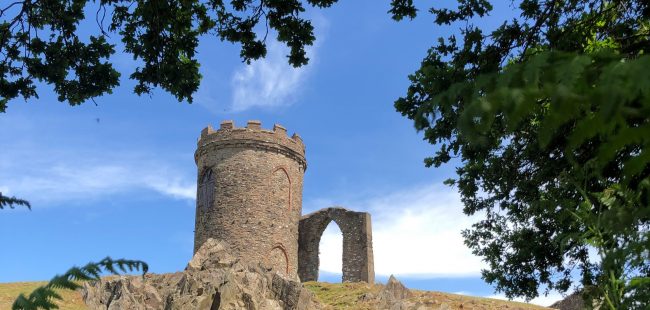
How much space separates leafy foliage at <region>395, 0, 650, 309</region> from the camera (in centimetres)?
225

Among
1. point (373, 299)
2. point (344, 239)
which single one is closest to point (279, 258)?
point (344, 239)

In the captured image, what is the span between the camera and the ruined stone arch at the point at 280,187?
33.2m

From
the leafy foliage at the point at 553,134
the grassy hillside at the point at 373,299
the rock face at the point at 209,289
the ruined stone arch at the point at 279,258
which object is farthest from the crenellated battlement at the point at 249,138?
the leafy foliage at the point at 553,134

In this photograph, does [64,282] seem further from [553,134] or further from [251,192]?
[251,192]

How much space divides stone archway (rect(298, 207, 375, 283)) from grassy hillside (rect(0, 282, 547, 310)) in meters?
4.24

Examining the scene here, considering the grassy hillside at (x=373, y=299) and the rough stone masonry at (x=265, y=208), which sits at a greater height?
the rough stone masonry at (x=265, y=208)

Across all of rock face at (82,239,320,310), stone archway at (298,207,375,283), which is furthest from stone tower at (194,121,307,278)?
rock face at (82,239,320,310)

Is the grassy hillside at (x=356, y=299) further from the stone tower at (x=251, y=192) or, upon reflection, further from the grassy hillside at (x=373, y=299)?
the stone tower at (x=251, y=192)

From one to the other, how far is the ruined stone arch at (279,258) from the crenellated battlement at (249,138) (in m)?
5.11

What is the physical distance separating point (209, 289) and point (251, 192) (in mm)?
11093

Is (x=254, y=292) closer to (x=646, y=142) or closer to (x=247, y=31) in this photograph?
(x=247, y=31)

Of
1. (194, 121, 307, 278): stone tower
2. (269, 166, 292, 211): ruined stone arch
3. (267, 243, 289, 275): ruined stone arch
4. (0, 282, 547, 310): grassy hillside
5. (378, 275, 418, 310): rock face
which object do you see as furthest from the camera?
(269, 166, 292, 211): ruined stone arch

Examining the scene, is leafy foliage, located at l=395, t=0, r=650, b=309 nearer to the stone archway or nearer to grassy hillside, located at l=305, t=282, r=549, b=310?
grassy hillside, located at l=305, t=282, r=549, b=310

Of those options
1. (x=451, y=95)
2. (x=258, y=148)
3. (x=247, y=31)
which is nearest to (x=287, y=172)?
(x=258, y=148)
